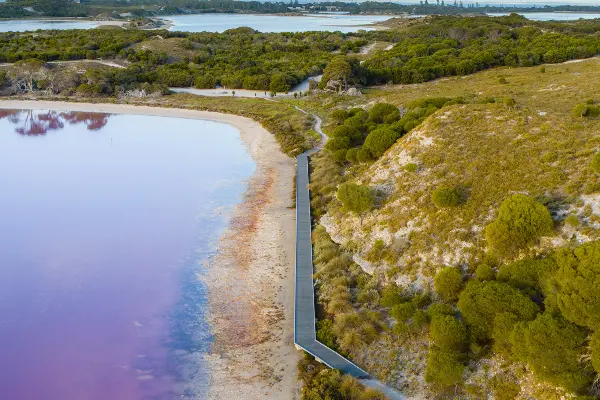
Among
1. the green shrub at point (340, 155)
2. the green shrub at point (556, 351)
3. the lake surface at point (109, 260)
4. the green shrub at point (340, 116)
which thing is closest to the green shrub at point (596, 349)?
the green shrub at point (556, 351)

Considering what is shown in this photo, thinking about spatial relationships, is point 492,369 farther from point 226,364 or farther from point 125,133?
point 125,133

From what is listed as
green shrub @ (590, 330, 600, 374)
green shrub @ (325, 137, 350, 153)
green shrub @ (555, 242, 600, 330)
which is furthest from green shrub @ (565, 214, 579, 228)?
green shrub @ (325, 137, 350, 153)

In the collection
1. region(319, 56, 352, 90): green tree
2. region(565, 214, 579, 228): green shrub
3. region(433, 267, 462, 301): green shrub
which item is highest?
region(319, 56, 352, 90): green tree

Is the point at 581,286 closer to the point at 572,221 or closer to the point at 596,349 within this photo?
the point at 596,349

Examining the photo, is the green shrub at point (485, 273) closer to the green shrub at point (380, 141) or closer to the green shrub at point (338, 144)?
the green shrub at point (380, 141)

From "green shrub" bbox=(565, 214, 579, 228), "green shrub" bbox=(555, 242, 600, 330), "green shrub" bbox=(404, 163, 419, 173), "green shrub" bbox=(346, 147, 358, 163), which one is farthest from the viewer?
"green shrub" bbox=(346, 147, 358, 163)

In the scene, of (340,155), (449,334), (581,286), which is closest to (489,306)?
(449,334)

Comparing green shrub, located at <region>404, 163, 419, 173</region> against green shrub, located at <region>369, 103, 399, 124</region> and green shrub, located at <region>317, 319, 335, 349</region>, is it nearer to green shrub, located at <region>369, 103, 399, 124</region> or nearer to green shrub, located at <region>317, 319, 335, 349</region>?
green shrub, located at <region>317, 319, 335, 349</region>
